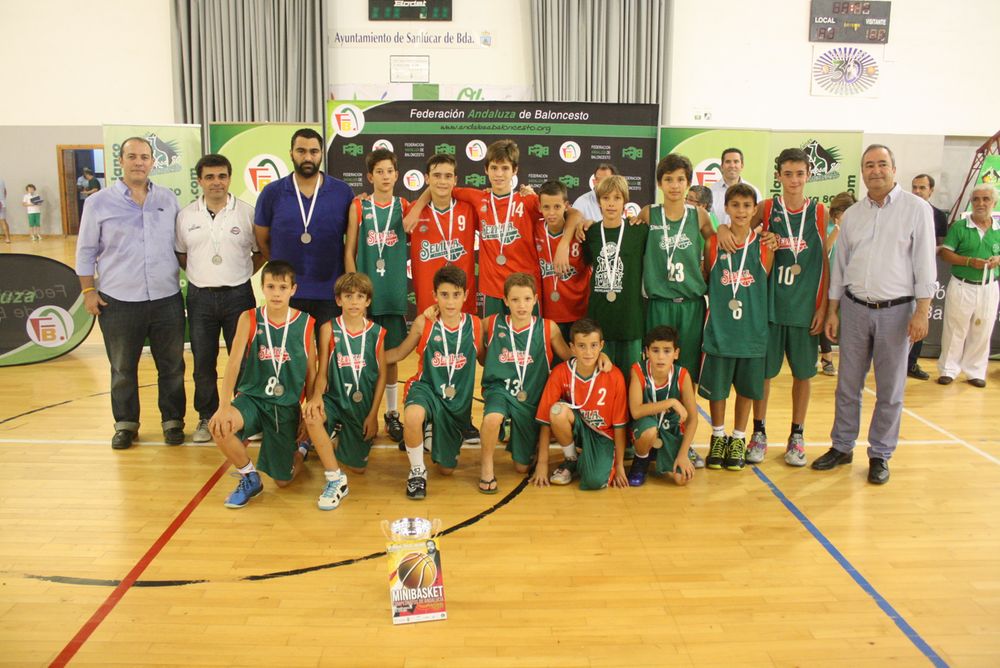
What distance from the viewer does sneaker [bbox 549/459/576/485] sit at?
13.4 feet

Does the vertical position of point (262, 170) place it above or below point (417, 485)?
above

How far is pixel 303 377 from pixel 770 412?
3.38 m

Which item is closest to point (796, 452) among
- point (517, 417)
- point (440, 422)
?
point (517, 417)

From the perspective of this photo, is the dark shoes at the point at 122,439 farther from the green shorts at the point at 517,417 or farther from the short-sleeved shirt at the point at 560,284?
the short-sleeved shirt at the point at 560,284

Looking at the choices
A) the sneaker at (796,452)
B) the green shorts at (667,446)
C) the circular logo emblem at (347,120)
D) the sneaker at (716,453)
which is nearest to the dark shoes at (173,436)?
the green shorts at (667,446)

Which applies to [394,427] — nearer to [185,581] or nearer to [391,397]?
[391,397]

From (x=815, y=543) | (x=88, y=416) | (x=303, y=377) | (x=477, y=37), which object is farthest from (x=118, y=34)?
(x=815, y=543)

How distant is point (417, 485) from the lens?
12.8 feet

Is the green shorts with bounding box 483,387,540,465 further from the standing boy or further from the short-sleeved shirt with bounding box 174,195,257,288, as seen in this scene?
the short-sleeved shirt with bounding box 174,195,257,288

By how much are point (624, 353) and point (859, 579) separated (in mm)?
1636

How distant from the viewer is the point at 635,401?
13.2 ft

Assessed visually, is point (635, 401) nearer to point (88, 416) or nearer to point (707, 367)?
point (707, 367)

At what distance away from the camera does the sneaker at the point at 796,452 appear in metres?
4.41

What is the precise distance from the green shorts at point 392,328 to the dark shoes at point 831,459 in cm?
253
